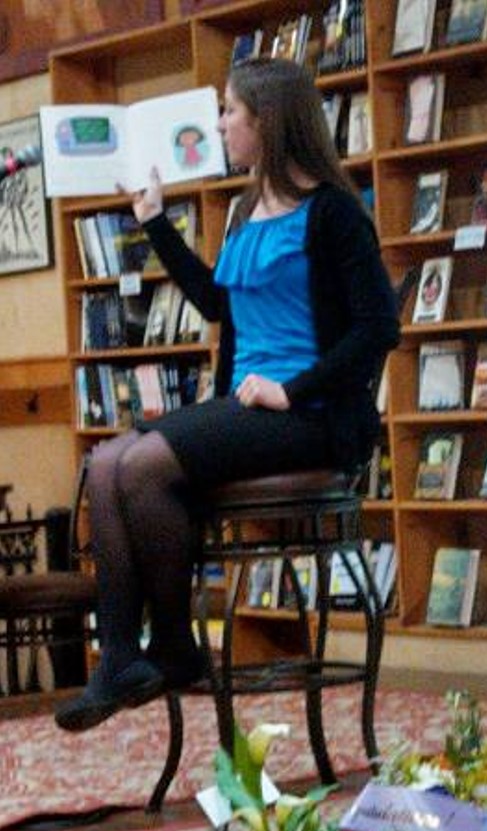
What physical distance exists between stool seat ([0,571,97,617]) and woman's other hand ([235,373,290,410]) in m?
1.92

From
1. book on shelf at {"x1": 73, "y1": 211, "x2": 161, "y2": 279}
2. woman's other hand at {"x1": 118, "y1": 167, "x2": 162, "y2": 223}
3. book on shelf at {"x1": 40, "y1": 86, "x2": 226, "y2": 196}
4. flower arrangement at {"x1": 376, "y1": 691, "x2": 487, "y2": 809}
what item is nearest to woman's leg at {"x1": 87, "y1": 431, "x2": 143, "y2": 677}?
woman's other hand at {"x1": 118, "y1": 167, "x2": 162, "y2": 223}

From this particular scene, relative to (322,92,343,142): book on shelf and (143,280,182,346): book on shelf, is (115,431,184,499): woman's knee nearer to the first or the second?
(322,92,343,142): book on shelf

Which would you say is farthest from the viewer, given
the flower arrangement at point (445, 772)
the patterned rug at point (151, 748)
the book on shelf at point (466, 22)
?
the book on shelf at point (466, 22)

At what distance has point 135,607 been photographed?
8.61 feet

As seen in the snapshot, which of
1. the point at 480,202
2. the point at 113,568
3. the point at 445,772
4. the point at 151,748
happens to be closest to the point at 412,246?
the point at 480,202

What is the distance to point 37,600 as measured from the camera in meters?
4.45

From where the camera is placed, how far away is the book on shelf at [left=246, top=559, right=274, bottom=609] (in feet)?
17.0

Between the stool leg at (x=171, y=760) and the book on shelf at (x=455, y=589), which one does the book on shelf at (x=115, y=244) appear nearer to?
the book on shelf at (x=455, y=589)

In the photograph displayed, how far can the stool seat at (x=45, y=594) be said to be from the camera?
4.41 m

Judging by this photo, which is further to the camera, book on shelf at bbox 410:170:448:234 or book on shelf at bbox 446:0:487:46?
book on shelf at bbox 410:170:448:234

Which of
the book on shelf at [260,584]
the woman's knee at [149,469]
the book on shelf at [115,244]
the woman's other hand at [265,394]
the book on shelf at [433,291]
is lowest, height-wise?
the book on shelf at [260,584]

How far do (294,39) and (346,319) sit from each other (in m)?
2.56

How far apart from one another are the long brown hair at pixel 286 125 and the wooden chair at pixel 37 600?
155 centimetres

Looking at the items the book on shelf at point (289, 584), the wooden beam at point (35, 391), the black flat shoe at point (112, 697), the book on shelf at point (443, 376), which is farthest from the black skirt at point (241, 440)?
the wooden beam at point (35, 391)
